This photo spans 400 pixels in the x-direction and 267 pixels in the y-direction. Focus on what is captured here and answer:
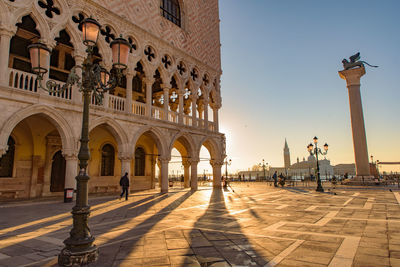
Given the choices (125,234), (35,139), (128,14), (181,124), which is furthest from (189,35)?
(125,234)

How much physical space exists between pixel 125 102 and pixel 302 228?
465 inches

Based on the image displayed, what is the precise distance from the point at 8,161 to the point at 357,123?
27.7 m

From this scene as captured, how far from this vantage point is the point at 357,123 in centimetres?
2469

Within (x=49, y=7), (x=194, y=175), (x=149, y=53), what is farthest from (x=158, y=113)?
(x=49, y=7)

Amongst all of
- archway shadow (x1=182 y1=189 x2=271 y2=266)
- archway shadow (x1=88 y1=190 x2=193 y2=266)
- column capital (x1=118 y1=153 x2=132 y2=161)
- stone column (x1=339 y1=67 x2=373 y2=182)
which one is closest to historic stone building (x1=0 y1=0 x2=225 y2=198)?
column capital (x1=118 y1=153 x2=132 y2=161)

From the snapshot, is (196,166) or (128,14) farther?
(196,166)

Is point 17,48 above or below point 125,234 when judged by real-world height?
above

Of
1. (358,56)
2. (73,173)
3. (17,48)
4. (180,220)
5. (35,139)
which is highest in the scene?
(358,56)

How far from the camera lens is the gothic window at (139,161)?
1950cm

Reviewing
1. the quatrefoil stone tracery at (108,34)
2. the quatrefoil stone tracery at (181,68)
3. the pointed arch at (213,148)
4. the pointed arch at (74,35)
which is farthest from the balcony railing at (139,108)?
the pointed arch at (213,148)

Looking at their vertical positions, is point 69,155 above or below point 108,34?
below

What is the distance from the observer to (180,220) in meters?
7.04

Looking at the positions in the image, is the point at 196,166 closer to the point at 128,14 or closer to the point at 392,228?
the point at 128,14

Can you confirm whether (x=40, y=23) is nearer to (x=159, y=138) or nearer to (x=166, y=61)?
(x=166, y=61)
